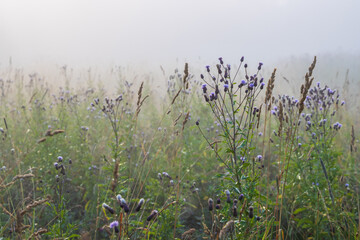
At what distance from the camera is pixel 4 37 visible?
30109 millimetres

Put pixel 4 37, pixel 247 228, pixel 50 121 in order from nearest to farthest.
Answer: pixel 247 228 < pixel 50 121 < pixel 4 37

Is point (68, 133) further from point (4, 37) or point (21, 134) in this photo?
point (4, 37)

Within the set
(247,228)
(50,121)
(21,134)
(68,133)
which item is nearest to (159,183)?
(247,228)

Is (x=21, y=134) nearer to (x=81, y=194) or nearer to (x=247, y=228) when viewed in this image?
(x=81, y=194)

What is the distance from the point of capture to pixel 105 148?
4598mm

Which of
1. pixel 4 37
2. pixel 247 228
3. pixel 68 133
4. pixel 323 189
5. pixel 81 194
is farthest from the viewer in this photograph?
pixel 4 37

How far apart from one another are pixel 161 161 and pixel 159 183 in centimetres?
72

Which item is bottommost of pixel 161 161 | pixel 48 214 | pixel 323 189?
pixel 48 214

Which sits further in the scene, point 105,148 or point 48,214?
point 105,148

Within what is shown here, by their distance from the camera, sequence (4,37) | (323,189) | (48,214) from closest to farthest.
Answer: (323,189), (48,214), (4,37)

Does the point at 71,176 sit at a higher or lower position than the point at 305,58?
lower

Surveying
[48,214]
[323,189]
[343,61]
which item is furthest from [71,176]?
[343,61]


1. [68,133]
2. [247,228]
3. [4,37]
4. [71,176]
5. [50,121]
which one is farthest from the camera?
[4,37]

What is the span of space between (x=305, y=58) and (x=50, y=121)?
71.4 ft
